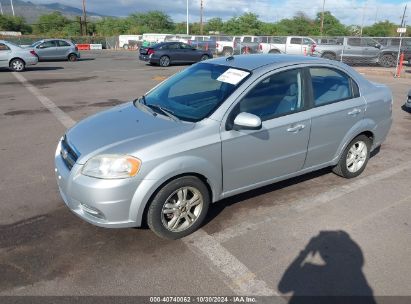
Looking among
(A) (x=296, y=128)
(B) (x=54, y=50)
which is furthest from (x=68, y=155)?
(B) (x=54, y=50)

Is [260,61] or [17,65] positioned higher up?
[260,61]

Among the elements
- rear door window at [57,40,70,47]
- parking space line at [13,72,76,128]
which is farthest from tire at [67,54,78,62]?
parking space line at [13,72,76,128]

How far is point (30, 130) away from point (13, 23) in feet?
284

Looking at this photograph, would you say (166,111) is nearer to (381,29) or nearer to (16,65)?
(16,65)

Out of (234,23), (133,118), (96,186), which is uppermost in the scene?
(234,23)

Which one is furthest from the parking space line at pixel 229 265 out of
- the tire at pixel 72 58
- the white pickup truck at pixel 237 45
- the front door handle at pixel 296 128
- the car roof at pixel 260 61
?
the white pickup truck at pixel 237 45

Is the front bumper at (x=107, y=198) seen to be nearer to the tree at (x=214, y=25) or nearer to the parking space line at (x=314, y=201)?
the parking space line at (x=314, y=201)

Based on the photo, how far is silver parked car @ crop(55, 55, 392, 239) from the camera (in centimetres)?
330

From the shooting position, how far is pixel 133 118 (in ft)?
13.1

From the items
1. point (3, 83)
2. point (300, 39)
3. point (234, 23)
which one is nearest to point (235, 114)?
point (3, 83)

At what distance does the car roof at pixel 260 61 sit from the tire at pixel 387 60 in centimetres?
2012

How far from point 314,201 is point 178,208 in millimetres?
1799

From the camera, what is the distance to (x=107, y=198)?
322cm

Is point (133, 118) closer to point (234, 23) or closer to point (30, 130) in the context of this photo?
point (30, 130)
